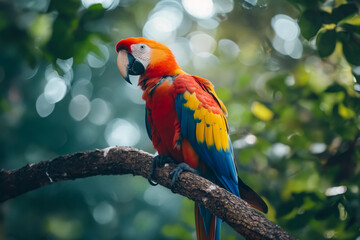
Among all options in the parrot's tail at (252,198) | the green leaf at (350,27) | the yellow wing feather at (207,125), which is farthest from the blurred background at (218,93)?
the yellow wing feather at (207,125)

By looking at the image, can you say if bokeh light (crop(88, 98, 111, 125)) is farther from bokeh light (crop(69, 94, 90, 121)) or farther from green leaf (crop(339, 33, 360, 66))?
green leaf (crop(339, 33, 360, 66))

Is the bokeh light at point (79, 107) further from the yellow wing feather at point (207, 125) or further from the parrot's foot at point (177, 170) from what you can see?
the parrot's foot at point (177, 170)

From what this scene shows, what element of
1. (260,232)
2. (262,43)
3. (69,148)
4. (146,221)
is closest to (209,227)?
(260,232)

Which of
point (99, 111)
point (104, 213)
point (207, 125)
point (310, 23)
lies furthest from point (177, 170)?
point (99, 111)

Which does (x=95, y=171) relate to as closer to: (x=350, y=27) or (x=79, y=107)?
(x=350, y=27)

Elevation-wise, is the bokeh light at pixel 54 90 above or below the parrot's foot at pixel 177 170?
below

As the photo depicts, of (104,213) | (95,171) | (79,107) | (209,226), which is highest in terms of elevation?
(95,171)

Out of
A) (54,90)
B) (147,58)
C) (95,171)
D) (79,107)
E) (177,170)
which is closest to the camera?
(177,170)

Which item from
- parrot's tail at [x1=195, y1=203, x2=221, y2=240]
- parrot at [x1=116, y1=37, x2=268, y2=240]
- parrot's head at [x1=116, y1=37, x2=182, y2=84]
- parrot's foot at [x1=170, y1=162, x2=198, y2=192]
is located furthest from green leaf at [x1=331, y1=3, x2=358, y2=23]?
parrot's tail at [x1=195, y1=203, x2=221, y2=240]

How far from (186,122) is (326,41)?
87cm

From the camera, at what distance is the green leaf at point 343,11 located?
61.6 inches

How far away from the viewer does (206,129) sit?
1.93 metres

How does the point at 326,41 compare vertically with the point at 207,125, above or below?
above

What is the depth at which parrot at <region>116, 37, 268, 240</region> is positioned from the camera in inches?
73.5
